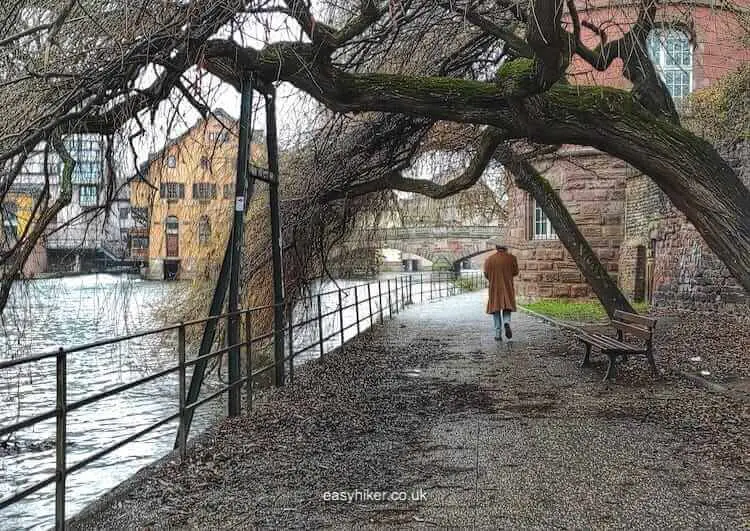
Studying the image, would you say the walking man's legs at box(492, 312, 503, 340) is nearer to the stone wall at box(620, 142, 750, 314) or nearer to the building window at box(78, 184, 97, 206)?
the stone wall at box(620, 142, 750, 314)

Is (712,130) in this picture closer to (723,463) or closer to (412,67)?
(412,67)

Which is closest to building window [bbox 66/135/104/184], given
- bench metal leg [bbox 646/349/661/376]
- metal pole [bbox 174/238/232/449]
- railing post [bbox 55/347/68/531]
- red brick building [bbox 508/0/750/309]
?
metal pole [bbox 174/238/232/449]

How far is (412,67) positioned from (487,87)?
10.3 ft

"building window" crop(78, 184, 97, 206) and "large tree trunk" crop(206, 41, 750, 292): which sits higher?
"large tree trunk" crop(206, 41, 750, 292)

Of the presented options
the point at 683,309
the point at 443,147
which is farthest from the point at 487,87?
the point at 683,309

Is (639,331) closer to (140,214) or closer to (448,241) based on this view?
(140,214)

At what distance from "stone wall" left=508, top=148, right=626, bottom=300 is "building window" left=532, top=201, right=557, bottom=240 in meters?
0.33

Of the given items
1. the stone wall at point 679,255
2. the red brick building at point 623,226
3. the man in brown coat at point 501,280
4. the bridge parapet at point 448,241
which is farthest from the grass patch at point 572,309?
the bridge parapet at point 448,241

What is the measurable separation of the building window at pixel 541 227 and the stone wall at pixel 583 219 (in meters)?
0.33

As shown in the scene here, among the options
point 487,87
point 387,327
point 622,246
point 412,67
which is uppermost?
point 412,67

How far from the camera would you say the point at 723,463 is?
5.96 meters

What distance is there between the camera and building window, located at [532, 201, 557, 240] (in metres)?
25.3

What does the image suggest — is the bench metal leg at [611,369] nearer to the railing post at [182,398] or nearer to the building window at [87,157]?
the railing post at [182,398]

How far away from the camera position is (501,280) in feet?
47.7
